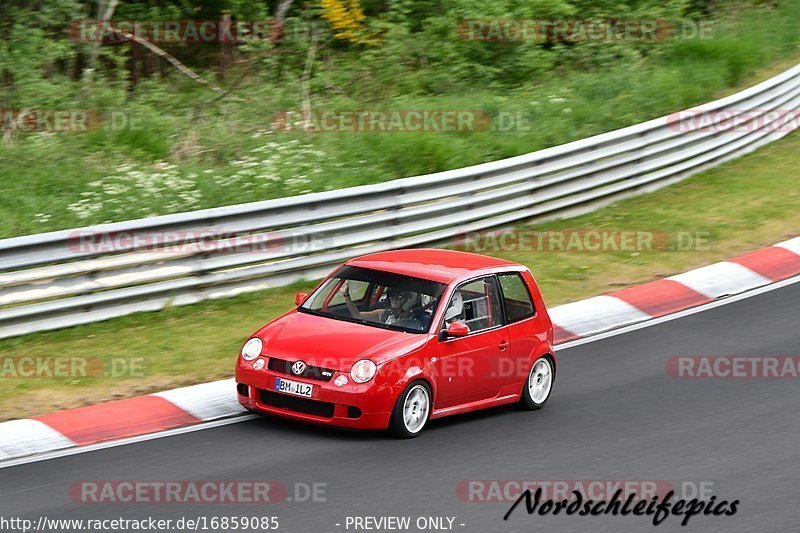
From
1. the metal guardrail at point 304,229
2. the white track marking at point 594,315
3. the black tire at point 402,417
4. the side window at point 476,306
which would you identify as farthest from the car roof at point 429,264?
the metal guardrail at point 304,229

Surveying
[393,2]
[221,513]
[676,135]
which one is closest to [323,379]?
[221,513]

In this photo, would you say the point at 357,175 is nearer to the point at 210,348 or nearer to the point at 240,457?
the point at 210,348

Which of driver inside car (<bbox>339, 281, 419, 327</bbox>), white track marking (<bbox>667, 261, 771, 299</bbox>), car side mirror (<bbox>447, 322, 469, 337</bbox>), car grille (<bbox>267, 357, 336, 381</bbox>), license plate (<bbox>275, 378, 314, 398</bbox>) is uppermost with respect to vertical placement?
driver inside car (<bbox>339, 281, 419, 327</bbox>)

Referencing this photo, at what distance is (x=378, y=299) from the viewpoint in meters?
10.1

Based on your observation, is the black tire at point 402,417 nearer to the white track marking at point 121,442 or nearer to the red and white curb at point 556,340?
the white track marking at point 121,442

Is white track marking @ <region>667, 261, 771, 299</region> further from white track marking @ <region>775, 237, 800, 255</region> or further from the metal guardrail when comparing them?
the metal guardrail

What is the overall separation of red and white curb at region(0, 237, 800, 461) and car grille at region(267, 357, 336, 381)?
0.80 meters

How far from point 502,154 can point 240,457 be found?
9.39m

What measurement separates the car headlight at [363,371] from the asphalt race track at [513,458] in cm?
55

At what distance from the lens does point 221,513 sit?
7.47m

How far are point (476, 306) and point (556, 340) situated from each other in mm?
2575

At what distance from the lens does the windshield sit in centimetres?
978

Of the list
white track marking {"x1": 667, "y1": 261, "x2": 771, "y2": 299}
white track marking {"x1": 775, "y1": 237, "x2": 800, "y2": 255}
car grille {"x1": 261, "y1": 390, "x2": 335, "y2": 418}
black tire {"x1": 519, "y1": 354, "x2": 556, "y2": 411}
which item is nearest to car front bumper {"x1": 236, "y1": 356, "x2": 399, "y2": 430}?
car grille {"x1": 261, "y1": 390, "x2": 335, "y2": 418}

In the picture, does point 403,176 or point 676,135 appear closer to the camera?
point 403,176
